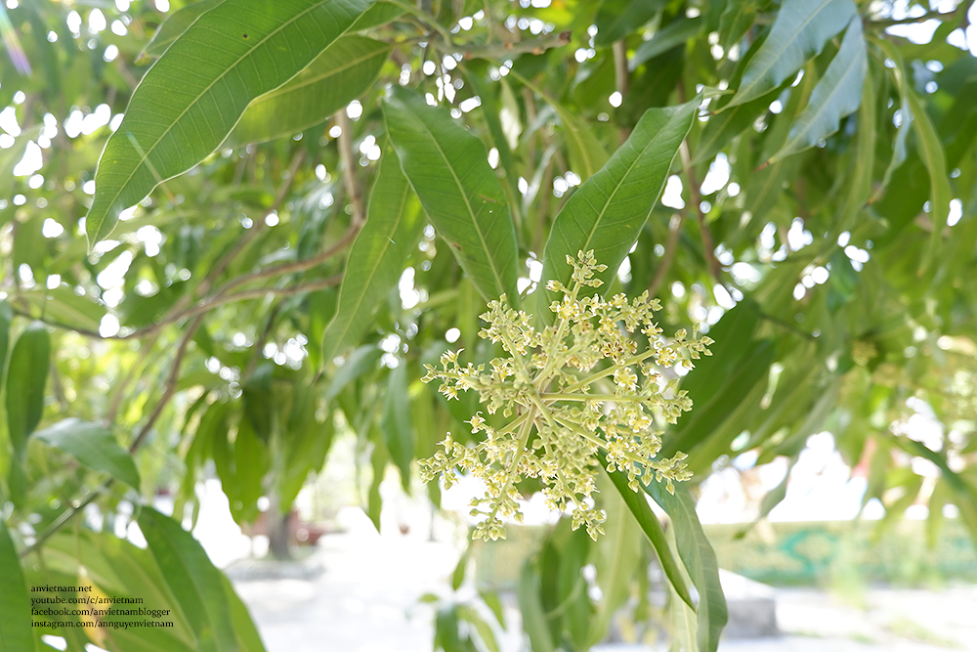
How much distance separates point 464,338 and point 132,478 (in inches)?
13.9

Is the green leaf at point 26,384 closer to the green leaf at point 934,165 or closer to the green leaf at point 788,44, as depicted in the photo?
the green leaf at point 788,44

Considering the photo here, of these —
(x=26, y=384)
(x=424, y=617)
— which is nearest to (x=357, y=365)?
(x=26, y=384)

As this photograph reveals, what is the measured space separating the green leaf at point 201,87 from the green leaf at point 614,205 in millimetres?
170

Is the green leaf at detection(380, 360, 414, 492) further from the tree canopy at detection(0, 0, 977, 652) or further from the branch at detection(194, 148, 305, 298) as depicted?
the branch at detection(194, 148, 305, 298)

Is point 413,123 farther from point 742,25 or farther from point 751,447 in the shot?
point 751,447

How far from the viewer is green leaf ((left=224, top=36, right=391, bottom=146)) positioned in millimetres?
510

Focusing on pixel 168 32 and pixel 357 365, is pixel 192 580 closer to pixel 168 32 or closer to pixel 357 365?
pixel 357 365

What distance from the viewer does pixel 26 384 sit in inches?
29.1

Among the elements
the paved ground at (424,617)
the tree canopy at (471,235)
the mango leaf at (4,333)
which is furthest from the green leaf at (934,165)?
the paved ground at (424,617)

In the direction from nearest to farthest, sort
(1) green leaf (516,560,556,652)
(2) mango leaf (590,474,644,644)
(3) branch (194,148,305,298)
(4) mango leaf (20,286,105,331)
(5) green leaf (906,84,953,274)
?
(5) green leaf (906,84,953,274) → (2) mango leaf (590,474,644,644) → (4) mango leaf (20,286,105,331) → (3) branch (194,148,305,298) → (1) green leaf (516,560,556,652)

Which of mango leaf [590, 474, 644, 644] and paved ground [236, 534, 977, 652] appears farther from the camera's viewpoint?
paved ground [236, 534, 977, 652]

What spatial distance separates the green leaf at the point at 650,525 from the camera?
36cm

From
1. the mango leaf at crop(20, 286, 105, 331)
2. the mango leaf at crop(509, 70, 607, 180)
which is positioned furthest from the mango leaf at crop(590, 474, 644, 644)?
the mango leaf at crop(20, 286, 105, 331)

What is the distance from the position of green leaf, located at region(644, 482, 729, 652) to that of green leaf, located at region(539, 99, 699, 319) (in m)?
0.12
